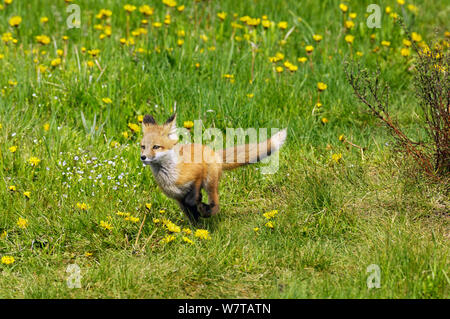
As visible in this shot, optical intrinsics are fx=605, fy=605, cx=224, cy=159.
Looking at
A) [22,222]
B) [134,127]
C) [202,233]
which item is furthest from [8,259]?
[134,127]

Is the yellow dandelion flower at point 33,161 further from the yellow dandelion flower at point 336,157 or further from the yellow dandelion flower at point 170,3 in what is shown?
the yellow dandelion flower at point 170,3

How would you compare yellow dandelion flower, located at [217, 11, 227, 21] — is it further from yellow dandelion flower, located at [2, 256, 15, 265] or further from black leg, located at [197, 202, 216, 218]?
yellow dandelion flower, located at [2, 256, 15, 265]

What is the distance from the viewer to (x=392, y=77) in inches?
275

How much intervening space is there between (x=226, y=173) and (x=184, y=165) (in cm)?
92

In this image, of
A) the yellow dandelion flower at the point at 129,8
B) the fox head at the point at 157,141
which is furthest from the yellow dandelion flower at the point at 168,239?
the yellow dandelion flower at the point at 129,8

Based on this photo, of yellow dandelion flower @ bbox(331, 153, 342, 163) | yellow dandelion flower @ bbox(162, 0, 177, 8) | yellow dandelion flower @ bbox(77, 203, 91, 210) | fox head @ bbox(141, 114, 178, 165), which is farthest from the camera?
yellow dandelion flower @ bbox(162, 0, 177, 8)

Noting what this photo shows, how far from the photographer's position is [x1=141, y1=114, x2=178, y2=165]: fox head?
14.9 feet

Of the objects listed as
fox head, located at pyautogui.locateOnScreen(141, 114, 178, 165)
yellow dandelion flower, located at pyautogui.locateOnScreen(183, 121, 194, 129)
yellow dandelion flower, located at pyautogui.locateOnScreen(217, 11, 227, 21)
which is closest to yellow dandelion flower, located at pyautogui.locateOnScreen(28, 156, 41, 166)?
fox head, located at pyautogui.locateOnScreen(141, 114, 178, 165)

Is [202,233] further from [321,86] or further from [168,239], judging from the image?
[321,86]

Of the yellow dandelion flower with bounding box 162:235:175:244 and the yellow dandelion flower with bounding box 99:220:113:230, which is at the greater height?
the yellow dandelion flower with bounding box 99:220:113:230

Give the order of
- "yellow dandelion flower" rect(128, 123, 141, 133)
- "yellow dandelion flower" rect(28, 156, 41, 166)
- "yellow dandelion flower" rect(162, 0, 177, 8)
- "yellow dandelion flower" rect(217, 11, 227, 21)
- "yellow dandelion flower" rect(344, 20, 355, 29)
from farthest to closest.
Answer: "yellow dandelion flower" rect(217, 11, 227, 21) → "yellow dandelion flower" rect(162, 0, 177, 8) → "yellow dandelion flower" rect(344, 20, 355, 29) → "yellow dandelion flower" rect(128, 123, 141, 133) → "yellow dandelion flower" rect(28, 156, 41, 166)

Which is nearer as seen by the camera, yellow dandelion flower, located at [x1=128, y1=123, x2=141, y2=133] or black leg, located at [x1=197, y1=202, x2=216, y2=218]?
black leg, located at [x1=197, y1=202, x2=216, y2=218]

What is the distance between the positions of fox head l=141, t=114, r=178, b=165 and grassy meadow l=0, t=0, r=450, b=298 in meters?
0.47

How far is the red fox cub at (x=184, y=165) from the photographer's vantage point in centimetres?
463
